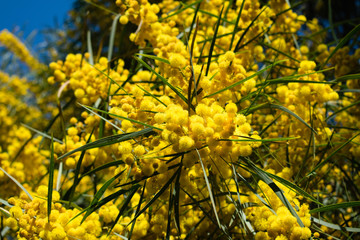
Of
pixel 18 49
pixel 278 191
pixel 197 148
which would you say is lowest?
pixel 278 191

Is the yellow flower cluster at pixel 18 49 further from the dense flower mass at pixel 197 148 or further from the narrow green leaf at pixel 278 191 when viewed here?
the narrow green leaf at pixel 278 191

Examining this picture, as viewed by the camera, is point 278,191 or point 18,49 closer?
point 278,191

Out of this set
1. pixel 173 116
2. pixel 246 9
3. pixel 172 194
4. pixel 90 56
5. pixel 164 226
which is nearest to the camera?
pixel 173 116

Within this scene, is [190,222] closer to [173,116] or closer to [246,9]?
[173,116]

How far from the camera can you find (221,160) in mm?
609

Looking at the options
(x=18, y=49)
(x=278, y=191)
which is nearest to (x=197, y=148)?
(x=278, y=191)

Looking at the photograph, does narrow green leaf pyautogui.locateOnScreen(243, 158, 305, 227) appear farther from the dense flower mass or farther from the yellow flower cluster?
the yellow flower cluster

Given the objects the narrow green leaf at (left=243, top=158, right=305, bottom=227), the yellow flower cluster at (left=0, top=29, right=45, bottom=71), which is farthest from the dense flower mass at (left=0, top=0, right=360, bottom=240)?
the yellow flower cluster at (left=0, top=29, right=45, bottom=71)

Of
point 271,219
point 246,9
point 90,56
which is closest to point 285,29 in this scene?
point 246,9

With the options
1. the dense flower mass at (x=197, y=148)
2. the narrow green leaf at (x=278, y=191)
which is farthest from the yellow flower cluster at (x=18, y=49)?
the narrow green leaf at (x=278, y=191)

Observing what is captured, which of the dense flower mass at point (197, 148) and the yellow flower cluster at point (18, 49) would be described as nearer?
the dense flower mass at point (197, 148)

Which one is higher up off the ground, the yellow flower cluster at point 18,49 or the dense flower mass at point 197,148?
the yellow flower cluster at point 18,49

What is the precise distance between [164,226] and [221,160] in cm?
30

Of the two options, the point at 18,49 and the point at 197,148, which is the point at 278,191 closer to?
the point at 197,148
